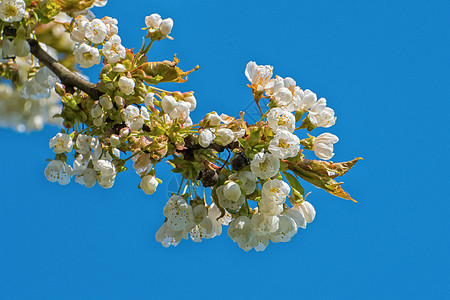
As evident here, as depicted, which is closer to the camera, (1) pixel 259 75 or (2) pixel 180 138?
(2) pixel 180 138

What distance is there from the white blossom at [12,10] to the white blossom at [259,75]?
30.3 inches

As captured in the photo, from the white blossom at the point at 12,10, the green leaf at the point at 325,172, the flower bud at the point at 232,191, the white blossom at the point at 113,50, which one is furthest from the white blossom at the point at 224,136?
the white blossom at the point at 12,10

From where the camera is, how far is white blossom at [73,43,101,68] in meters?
1.70

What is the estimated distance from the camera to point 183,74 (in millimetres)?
1718

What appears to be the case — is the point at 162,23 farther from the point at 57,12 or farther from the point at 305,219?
the point at 305,219

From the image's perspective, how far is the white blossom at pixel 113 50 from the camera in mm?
1683

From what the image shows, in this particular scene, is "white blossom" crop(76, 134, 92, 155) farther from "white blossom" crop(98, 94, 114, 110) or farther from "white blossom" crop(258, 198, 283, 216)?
"white blossom" crop(258, 198, 283, 216)

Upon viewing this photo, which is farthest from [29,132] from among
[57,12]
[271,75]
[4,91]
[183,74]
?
[271,75]

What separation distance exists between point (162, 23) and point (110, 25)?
181 mm

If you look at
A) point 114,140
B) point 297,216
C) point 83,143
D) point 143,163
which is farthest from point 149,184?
point 297,216

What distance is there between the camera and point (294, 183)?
5.42 ft

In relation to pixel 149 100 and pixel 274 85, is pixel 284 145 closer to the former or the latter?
pixel 274 85

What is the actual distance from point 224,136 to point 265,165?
15 cm

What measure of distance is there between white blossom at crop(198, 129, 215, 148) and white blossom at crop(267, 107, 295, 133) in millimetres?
177
